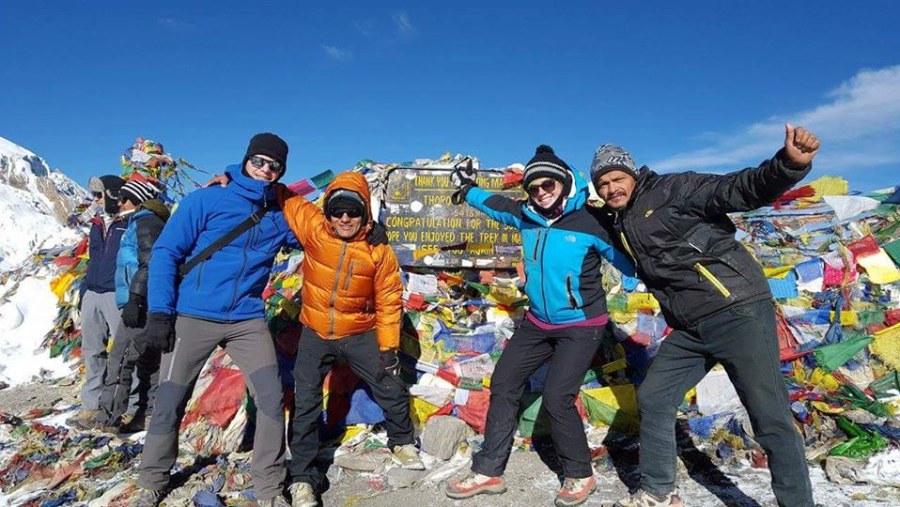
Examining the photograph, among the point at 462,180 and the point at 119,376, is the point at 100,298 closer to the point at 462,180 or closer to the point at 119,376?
the point at 119,376

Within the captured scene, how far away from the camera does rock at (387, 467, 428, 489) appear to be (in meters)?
3.89

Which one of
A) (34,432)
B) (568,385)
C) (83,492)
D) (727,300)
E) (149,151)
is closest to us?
(727,300)

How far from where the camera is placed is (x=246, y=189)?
363cm

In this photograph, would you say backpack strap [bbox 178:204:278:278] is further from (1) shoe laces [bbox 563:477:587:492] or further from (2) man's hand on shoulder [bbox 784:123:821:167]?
(2) man's hand on shoulder [bbox 784:123:821:167]

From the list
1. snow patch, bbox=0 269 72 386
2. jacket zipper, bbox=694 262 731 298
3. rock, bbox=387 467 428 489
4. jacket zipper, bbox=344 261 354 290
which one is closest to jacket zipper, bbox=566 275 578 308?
jacket zipper, bbox=694 262 731 298

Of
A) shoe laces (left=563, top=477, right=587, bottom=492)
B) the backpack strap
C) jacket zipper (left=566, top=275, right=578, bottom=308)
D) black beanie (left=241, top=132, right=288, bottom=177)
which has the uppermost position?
black beanie (left=241, top=132, right=288, bottom=177)

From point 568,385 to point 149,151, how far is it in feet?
25.8

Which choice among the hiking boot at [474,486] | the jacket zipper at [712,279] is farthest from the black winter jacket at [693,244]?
the hiking boot at [474,486]

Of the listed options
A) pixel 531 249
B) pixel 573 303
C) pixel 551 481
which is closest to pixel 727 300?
pixel 573 303

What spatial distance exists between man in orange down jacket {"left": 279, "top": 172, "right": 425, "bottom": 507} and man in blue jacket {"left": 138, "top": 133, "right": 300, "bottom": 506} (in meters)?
0.25

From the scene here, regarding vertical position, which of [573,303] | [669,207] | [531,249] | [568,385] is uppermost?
[669,207]

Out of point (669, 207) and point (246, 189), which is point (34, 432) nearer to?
point (246, 189)

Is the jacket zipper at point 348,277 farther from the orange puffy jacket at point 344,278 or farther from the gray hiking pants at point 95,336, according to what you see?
the gray hiking pants at point 95,336

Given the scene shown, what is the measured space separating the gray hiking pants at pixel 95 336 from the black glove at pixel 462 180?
3.44 m
